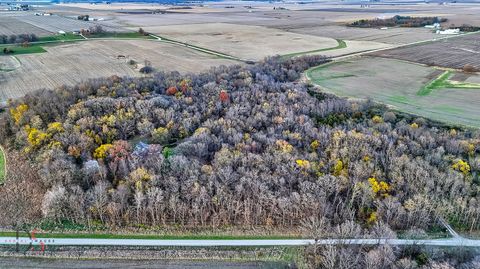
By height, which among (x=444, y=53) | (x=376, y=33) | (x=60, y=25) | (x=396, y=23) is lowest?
(x=444, y=53)

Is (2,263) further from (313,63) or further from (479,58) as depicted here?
(479,58)

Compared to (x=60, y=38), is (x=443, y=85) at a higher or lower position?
lower

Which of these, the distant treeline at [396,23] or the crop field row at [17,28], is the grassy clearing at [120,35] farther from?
the distant treeline at [396,23]

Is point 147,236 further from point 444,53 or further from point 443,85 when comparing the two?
point 444,53

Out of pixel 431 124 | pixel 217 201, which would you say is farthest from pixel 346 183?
pixel 431 124

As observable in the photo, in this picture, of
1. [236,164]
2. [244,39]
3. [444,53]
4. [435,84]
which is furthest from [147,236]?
[244,39]

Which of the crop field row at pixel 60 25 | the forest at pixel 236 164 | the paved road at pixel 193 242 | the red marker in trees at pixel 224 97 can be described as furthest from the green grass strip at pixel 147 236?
the crop field row at pixel 60 25
